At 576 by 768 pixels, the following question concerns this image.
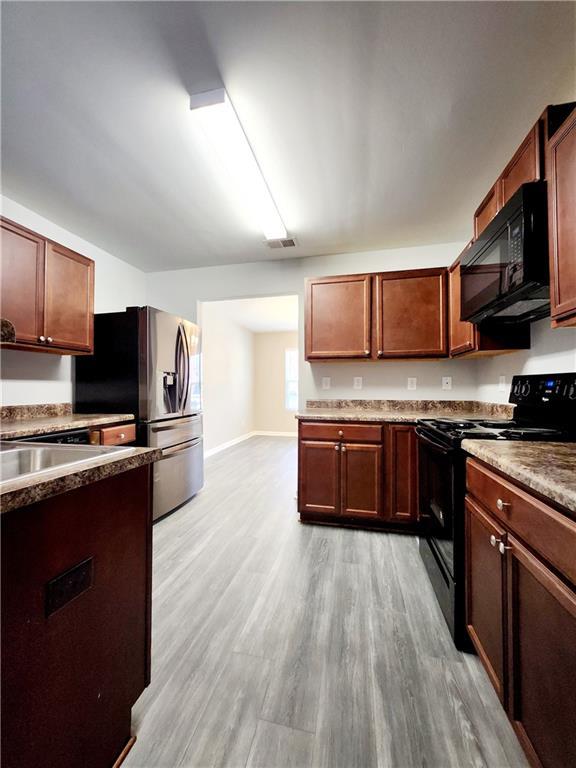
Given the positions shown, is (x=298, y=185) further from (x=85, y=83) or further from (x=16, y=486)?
(x=16, y=486)

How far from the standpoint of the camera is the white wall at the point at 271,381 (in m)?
7.49

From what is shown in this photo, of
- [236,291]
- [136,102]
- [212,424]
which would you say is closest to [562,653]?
[136,102]

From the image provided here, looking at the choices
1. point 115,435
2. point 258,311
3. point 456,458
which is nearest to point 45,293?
point 115,435

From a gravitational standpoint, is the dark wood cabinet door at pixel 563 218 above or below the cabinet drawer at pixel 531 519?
above

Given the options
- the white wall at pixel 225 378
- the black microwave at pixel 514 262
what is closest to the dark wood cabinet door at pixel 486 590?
the black microwave at pixel 514 262

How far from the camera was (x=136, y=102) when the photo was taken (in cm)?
159

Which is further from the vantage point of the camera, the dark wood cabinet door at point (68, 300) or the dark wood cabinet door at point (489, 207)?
the dark wood cabinet door at point (68, 300)

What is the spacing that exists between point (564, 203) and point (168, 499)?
123 inches

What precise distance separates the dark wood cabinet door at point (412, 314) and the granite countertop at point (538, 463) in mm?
1543

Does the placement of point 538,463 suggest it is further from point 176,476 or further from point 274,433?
point 274,433

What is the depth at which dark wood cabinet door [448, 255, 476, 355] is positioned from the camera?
2305mm

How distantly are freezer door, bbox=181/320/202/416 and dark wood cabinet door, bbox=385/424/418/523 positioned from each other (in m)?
1.92

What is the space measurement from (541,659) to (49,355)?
3445 mm

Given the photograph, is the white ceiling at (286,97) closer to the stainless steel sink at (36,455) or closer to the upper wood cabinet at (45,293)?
the upper wood cabinet at (45,293)
